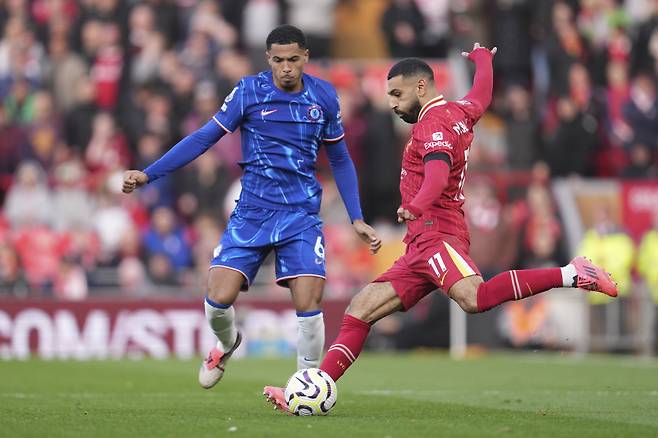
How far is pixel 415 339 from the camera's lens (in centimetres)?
1981

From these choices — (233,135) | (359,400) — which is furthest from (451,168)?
(233,135)

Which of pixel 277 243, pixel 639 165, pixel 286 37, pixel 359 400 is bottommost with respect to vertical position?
pixel 359 400

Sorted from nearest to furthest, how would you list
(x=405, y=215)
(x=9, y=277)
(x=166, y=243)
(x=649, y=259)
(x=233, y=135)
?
(x=405, y=215), (x=9, y=277), (x=166, y=243), (x=649, y=259), (x=233, y=135)

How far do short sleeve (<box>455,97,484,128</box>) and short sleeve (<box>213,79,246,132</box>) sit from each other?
156 centimetres

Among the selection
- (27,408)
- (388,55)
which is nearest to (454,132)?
(27,408)

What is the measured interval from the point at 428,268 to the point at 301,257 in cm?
116

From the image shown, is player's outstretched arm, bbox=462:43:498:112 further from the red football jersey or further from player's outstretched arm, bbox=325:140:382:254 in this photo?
player's outstretched arm, bbox=325:140:382:254

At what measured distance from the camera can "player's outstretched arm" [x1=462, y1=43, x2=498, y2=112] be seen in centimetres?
997

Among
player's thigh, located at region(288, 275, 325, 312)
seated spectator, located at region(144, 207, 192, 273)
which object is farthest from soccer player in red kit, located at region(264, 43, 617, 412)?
seated spectator, located at region(144, 207, 192, 273)

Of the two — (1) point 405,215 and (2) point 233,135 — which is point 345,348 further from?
(2) point 233,135

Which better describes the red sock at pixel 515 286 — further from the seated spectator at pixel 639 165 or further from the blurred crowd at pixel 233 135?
the seated spectator at pixel 639 165

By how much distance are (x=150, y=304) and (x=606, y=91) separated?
918 cm

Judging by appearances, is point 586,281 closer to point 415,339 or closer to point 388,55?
point 415,339

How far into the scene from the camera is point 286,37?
32.7 feet
